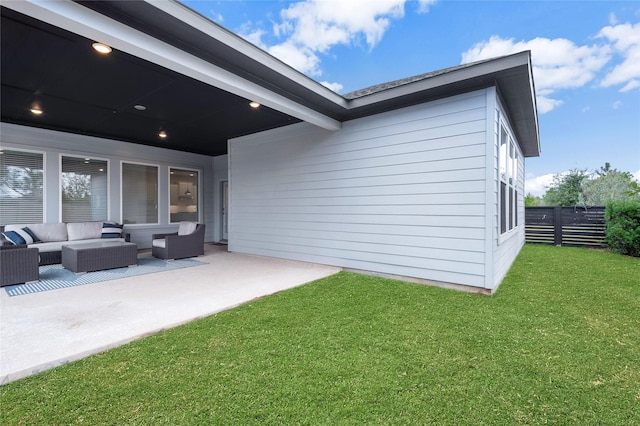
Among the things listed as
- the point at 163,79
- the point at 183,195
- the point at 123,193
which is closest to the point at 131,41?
the point at 163,79

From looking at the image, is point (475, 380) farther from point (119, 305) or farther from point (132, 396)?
point (119, 305)

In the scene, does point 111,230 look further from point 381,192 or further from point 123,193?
point 381,192

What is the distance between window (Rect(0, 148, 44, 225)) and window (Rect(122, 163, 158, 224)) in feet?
5.54

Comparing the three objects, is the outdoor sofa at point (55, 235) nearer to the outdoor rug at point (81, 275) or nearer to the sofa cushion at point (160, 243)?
the outdoor rug at point (81, 275)

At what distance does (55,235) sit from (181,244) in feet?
9.05

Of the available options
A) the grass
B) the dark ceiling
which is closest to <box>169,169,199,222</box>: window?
the dark ceiling

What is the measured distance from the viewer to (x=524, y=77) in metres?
3.83

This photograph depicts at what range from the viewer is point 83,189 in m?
7.13

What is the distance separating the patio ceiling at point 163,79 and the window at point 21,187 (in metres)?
0.84

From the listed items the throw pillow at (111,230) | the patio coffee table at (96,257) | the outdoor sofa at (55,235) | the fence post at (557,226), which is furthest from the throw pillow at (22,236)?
the fence post at (557,226)

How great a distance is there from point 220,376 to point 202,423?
44 cm

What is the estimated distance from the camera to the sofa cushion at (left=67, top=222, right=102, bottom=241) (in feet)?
20.9

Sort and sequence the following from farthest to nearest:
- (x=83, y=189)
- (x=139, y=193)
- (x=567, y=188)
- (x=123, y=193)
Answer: (x=567, y=188)
(x=139, y=193)
(x=123, y=193)
(x=83, y=189)

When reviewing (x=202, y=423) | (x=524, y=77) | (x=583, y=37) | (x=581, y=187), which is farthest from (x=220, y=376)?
(x=581, y=187)
